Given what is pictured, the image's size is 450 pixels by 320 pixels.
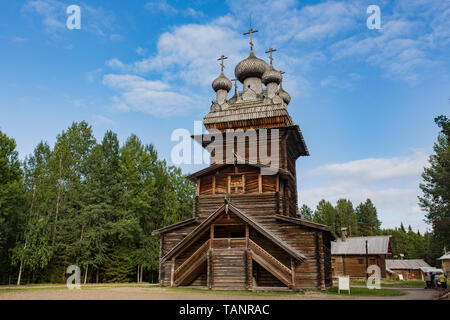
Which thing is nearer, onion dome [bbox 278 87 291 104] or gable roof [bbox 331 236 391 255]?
onion dome [bbox 278 87 291 104]

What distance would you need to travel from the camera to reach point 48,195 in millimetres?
32219

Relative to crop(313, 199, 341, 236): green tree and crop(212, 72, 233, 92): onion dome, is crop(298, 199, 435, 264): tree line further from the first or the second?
crop(212, 72, 233, 92): onion dome

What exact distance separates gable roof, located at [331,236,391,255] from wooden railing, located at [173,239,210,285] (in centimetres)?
2857

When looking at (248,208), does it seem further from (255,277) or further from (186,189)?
(186,189)

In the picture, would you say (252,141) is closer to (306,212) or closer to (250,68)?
(250,68)

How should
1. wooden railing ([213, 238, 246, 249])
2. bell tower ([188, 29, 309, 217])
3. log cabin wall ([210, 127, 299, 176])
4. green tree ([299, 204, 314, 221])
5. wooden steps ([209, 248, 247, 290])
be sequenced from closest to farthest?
wooden steps ([209, 248, 247, 290]) → wooden railing ([213, 238, 246, 249]) → bell tower ([188, 29, 309, 217]) → log cabin wall ([210, 127, 299, 176]) → green tree ([299, 204, 314, 221])

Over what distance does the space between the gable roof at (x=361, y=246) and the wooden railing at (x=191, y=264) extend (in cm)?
2857

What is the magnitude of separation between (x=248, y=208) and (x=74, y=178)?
2141 centimetres

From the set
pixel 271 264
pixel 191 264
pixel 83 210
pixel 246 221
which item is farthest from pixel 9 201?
pixel 271 264

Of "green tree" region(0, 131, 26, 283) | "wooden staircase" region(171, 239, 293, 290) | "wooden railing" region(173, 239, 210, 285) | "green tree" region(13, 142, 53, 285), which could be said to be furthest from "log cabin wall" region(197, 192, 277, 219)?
"green tree" region(0, 131, 26, 283)

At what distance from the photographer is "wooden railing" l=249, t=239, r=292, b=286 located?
19297 millimetres

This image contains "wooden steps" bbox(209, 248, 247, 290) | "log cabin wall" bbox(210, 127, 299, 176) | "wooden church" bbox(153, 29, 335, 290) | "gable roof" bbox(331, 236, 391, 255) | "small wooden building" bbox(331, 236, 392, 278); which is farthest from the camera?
"small wooden building" bbox(331, 236, 392, 278)

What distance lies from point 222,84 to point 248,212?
12.6 meters

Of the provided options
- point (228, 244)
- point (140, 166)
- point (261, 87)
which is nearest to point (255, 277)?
point (228, 244)
